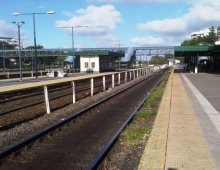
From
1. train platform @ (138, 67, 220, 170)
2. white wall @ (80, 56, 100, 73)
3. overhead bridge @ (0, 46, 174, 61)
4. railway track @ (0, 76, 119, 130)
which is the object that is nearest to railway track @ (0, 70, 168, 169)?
train platform @ (138, 67, 220, 170)

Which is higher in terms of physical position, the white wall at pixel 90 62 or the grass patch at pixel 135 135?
the white wall at pixel 90 62

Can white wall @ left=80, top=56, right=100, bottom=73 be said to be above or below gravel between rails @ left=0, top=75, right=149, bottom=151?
above

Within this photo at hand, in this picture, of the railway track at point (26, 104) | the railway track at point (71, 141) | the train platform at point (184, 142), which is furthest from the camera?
the railway track at point (26, 104)

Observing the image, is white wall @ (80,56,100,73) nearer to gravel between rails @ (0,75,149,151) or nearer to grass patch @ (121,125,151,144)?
gravel between rails @ (0,75,149,151)

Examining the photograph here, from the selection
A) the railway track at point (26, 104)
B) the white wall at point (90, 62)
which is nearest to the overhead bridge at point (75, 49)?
the white wall at point (90, 62)

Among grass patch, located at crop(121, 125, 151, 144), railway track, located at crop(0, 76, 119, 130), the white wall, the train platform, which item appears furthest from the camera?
the white wall

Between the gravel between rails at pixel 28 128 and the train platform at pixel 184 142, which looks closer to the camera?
the train platform at pixel 184 142

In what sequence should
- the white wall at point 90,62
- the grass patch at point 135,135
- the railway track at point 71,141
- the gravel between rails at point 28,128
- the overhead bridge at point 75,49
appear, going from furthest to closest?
the overhead bridge at point 75,49 → the white wall at point 90,62 → the gravel between rails at point 28,128 → the grass patch at point 135,135 → the railway track at point 71,141

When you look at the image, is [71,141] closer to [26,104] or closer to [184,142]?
[184,142]

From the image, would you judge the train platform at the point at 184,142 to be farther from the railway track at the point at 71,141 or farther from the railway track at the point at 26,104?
the railway track at the point at 26,104

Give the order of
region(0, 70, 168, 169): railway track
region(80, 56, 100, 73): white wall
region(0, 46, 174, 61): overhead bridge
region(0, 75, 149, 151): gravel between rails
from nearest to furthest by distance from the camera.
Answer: region(0, 70, 168, 169): railway track, region(0, 75, 149, 151): gravel between rails, region(80, 56, 100, 73): white wall, region(0, 46, 174, 61): overhead bridge

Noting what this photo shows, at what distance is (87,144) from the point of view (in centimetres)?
702

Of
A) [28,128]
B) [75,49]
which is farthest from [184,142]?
[75,49]

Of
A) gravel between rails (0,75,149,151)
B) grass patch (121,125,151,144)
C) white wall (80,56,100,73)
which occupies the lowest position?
gravel between rails (0,75,149,151)
